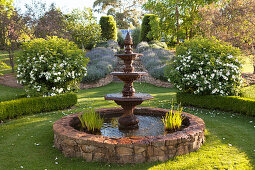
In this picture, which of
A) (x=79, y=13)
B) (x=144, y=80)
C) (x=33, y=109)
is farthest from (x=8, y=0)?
(x=33, y=109)

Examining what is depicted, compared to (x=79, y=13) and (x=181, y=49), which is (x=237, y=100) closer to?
(x=181, y=49)

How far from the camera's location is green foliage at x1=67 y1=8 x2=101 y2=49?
2147cm

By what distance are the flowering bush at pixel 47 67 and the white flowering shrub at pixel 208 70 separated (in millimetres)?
3965

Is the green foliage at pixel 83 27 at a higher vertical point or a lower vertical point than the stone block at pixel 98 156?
higher

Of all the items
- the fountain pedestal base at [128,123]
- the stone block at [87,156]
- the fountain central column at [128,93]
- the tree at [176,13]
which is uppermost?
the tree at [176,13]

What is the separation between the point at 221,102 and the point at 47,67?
21.0 feet

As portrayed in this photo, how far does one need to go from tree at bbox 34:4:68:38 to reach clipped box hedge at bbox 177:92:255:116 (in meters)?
13.2

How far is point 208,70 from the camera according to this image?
7.57 meters

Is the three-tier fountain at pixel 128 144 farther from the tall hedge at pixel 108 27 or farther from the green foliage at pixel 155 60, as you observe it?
the tall hedge at pixel 108 27

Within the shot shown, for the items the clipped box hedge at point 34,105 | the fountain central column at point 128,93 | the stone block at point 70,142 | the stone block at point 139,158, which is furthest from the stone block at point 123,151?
the clipped box hedge at point 34,105

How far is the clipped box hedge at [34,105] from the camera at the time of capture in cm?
676

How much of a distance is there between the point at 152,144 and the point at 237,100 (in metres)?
4.88

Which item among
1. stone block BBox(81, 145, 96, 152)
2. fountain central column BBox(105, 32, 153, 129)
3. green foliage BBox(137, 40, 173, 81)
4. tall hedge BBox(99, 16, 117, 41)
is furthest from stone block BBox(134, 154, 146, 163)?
tall hedge BBox(99, 16, 117, 41)

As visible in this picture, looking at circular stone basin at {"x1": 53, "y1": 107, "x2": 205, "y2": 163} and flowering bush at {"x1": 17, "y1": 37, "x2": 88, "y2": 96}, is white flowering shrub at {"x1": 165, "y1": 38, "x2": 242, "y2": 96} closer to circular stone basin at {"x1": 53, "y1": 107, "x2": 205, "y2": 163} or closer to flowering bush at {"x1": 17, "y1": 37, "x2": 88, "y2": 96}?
circular stone basin at {"x1": 53, "y1": 107, "x2": 205, "y2": 163}
